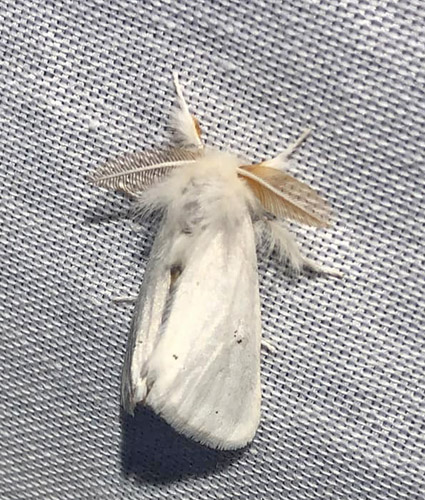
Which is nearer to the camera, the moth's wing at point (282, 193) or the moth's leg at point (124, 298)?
the moth's wing at point (282, 193)

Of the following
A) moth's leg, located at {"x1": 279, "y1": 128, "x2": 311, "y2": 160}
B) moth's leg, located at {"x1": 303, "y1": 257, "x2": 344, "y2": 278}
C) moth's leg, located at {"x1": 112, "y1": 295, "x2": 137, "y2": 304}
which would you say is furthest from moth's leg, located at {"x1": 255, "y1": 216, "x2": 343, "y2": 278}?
moth's leg, located at {"x1": 112, "y1": 295, "x2": 137, "y2": 304}

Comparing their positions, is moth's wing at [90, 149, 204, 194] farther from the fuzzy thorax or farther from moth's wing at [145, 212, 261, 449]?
moth's wing at [145, 212, 261, 449]

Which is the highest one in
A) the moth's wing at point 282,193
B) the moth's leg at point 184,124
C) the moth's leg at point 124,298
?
the moth's leg at point 184,124

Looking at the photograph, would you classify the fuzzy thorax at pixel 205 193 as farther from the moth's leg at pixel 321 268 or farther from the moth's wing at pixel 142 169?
the moth's leg at pixel 321 268

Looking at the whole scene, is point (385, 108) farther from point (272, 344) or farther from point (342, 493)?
point (342, 493)

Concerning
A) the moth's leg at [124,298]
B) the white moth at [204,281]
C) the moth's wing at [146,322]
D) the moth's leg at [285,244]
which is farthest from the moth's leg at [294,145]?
the moth's leg at [124,298]

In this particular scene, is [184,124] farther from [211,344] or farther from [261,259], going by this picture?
[211,344]

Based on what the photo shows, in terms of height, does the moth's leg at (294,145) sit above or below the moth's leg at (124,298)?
above
